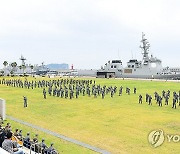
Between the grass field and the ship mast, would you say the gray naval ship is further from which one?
the grass field

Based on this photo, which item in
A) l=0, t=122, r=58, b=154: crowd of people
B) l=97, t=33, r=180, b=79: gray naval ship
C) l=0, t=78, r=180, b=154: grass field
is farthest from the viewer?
l=97, t=33, r=180, b=79: gray naval ship

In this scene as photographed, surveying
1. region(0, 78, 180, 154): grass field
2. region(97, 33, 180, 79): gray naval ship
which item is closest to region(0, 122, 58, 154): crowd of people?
region(0, 78, 180, 154): grass field

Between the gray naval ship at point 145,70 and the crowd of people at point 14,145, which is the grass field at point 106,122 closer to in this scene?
the crowd of people at point 14,145

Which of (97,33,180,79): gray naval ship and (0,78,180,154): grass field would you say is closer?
(0,78,180,154): grass field

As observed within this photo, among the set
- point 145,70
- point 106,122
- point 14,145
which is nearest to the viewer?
point 14,145

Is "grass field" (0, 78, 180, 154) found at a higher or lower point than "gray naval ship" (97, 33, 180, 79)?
lower

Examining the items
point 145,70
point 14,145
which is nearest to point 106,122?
point 14,145

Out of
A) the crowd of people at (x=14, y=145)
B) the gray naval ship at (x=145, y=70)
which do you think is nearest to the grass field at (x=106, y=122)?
the crowd of people at (x=14, y=145)

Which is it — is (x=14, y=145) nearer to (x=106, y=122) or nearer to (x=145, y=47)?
(x=106, y=122)

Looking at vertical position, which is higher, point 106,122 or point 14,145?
point 14,145

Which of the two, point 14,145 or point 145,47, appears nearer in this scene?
point 14,145

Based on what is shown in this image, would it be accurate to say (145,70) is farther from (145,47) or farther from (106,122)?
(106,122)

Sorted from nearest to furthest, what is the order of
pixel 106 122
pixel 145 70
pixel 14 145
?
pixel 14 145 → pixel 106 122 → pixel 145 70

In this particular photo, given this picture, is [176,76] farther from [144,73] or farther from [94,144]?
[94,144]
